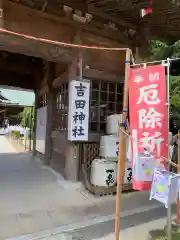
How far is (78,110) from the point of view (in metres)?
5.81

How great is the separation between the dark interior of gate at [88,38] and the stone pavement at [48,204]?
483 mm

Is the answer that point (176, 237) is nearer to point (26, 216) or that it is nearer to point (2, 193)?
point (26, 216)

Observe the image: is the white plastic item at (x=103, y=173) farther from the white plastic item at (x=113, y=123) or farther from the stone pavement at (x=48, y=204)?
the white plastic item at (x=113, y=123)

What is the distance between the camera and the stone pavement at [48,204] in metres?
4.22

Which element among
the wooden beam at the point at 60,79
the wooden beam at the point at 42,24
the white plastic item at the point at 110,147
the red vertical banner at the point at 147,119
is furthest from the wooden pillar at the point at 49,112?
the red vertical banner at the point at 147,119

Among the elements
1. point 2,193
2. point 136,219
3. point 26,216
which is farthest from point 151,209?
point 2,193

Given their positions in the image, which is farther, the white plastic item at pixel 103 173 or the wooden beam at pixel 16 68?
the wooden beam at pixel 16 68

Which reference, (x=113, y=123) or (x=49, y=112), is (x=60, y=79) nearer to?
(x=49, y=112)

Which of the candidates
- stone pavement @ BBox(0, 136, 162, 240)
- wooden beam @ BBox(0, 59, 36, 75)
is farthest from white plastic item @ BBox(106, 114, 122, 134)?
wooden beam @ BBox(0, 59, 36, 75)

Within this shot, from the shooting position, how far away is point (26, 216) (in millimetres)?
4539

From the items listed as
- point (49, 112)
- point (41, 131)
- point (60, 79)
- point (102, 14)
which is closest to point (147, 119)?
point (102, 14)

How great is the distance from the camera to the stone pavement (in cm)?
422

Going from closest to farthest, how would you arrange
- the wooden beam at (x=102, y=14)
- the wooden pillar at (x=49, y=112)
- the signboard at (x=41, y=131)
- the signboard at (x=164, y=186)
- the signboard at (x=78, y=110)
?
the signboard at (x=164, y=186)
the signboard at (x=78, y=110)
the wooden beam at (x=102, y=14)
the wooden pillar at (x=49, y=112)
the signboard at (x=41, y=131)

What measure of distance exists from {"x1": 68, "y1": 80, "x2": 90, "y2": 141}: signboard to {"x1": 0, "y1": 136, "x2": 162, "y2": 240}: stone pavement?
1.40 m
